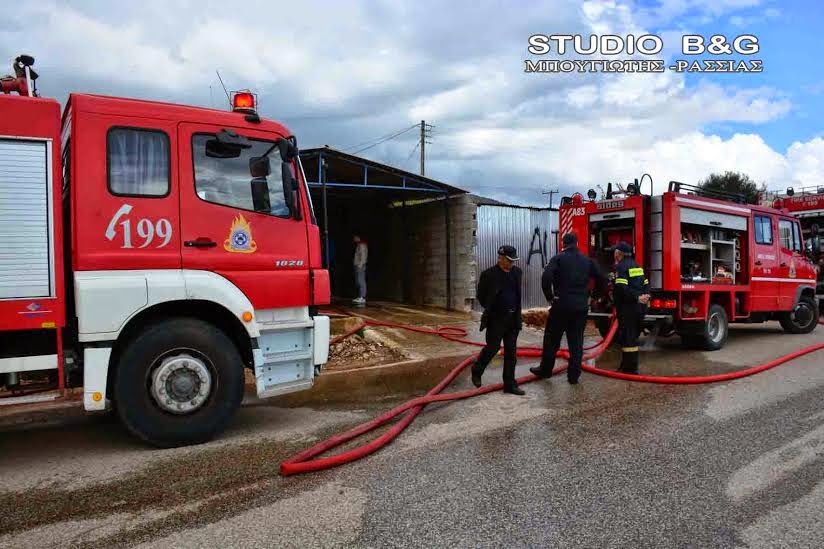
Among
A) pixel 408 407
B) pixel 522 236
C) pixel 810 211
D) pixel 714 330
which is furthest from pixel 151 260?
pixel 810 211

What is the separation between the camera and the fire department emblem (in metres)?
4.82

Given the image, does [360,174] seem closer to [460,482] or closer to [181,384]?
[181,384]

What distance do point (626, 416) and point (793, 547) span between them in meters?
2.45

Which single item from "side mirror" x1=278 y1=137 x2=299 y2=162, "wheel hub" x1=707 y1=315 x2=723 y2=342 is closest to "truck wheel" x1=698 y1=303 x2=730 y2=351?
"wheel hub" x1=707 y1=315 x2=723 y2=342

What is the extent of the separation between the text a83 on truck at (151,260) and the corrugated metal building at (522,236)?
9.09m

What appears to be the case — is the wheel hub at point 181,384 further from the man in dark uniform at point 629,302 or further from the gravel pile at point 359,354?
the man in dark uniform at point 629,302

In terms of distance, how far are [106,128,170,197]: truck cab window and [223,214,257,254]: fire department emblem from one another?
0.58 metres

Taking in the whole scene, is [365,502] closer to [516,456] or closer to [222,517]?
[222,517]

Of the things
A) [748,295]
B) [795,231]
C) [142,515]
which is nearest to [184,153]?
[142,515]

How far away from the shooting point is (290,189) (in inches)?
198

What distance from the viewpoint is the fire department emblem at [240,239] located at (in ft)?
A: 15.8

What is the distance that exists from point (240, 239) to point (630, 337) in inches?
197

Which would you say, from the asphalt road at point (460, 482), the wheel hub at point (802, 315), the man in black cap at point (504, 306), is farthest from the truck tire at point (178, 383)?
the wheel hub at point (802, 315)

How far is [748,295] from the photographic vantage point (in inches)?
396
